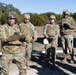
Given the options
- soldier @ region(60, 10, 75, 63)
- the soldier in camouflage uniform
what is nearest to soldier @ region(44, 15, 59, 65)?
soldier @ region(60, 10, 75, 63)

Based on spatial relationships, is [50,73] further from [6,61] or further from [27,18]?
[6,61]

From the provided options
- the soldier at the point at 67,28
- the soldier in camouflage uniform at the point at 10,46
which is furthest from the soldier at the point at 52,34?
the soldier in camouflage uniform at the point at 10,46

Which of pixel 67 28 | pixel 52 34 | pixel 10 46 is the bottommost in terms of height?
pixel 10 46

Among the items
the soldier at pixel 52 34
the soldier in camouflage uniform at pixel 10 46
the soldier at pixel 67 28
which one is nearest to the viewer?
the soldier in camouflage uniform at pixel 10 46

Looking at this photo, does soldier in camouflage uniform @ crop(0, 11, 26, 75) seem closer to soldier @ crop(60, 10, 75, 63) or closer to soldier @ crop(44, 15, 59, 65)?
soldier @ crop(44, 15, 59, 65)

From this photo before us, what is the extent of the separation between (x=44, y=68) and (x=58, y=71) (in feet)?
2.38

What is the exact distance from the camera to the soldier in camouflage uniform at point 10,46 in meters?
7.21

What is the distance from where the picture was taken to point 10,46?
734 cm

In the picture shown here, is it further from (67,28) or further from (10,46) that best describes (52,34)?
(10,46)

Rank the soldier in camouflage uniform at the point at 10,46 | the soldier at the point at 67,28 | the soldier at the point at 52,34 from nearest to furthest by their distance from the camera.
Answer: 1. the soldier in camouflage uniform at the point at 10,46
2. the soldier at the point at 52,34
3. the soldier at the point at 67,28

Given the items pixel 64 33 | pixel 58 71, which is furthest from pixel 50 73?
pixel 64 33

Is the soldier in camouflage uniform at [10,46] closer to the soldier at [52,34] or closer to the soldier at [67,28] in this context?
the soldier at [52,34]

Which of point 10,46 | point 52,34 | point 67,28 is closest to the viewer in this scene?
point 10,46

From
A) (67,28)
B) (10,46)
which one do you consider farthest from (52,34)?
(10,46)
